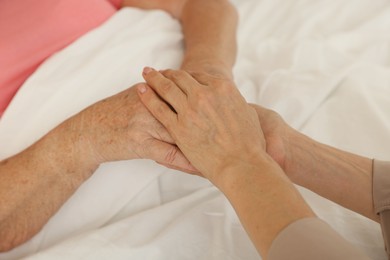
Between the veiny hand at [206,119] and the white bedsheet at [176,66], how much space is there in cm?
17

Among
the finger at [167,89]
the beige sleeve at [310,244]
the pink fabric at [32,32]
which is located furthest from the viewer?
the pink fabric at [32,32]

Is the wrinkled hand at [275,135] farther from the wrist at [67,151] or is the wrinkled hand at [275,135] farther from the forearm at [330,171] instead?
the wrist at [67,151]

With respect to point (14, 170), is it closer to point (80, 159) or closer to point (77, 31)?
point (80, 159)

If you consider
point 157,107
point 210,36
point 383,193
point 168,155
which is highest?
point 210,36

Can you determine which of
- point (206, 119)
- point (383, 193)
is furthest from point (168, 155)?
point (383, 193)

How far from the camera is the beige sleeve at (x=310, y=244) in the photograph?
638mm

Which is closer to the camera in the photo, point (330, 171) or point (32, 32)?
point (330, 171)

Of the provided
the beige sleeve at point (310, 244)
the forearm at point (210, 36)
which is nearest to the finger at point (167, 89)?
the forearm at point (210, 36)

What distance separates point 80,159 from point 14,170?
0.14 meters

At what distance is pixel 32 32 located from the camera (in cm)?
117

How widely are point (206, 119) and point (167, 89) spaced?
0.36 ft

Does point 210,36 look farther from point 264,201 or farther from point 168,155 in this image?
point 264,201

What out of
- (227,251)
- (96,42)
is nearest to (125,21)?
(96,42)

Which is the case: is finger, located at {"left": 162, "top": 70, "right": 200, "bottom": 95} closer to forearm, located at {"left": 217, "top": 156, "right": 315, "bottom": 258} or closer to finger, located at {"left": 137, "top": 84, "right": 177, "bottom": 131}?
finger, located at {"left": 137, "top": 84, "right": 177, "bottom": 131}
